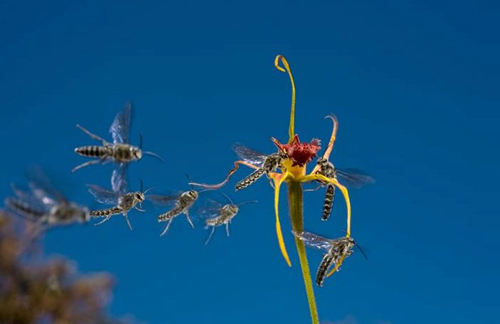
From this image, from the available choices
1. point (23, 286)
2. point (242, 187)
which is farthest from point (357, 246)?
point (23, 286)

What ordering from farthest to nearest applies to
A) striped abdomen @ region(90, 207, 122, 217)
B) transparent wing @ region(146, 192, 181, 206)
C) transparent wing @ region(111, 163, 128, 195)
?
transparent wing @ region(146, 192, 181, 206)
striped abdomen @ region(90, 207, 122, 217)
transparent wing @ region(111, 163, 128, 195)

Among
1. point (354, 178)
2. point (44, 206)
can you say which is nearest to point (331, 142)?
point (354, 178)

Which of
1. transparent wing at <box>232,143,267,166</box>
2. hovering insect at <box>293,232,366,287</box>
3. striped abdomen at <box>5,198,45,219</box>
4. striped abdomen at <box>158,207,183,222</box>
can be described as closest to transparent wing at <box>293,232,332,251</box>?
hovering insect at <box>293,232,366,287</box>

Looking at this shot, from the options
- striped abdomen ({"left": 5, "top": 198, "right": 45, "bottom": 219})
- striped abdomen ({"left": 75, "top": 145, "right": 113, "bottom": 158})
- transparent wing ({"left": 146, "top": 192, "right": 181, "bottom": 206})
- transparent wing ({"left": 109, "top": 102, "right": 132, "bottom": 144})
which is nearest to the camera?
striped abdomen ({"left": 5, "top": 198, "right": 45, "bottom": 219})

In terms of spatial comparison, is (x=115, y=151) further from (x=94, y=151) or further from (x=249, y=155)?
(x=249, y=155)

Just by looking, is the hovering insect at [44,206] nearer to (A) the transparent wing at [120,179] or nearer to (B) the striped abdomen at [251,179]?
(A) the transparent wing at [120,179]

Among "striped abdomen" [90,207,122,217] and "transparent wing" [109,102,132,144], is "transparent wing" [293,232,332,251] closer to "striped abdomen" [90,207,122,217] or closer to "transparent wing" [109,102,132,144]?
"striped abdomen" [90,207,122,217]

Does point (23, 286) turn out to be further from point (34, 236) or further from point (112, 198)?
point (34, 236)
